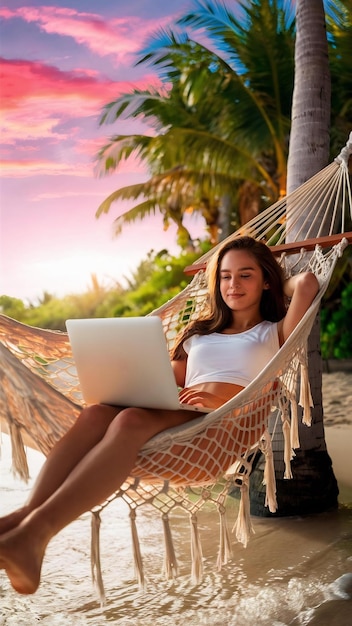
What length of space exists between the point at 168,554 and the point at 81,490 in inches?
13.3

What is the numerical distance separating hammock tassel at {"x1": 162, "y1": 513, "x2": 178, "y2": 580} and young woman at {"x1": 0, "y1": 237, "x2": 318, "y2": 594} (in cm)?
20

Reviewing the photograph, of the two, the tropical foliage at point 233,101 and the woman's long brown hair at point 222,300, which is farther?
the tropical foliage at point 233,101

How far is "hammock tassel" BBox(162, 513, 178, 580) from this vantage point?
6.15 ft

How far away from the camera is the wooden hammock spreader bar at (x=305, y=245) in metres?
2.39

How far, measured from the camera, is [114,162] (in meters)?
10.0

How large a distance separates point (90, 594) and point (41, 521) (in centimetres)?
93

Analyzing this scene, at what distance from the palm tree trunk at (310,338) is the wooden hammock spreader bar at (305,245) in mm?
606

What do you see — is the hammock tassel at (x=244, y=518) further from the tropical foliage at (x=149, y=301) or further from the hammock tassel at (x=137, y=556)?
the tropical foliage at (x=149, y=301)

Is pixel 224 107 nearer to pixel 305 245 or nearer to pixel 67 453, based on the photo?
pixel 305 245

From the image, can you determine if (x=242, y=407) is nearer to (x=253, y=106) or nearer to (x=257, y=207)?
(x=253, y=106)

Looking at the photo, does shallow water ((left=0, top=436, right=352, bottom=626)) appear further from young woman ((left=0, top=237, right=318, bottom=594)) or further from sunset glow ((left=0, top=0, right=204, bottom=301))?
sunset glow ((left=0, top=0, right=204, bottom=301))

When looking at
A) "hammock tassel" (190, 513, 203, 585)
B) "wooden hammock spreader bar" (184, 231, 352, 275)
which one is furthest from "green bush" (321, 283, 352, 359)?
"hammock tassel" (190, 513, 203, 585)

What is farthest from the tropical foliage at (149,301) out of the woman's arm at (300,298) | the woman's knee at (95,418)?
the woman's knee at (95,418)

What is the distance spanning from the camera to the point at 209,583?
2465mm
